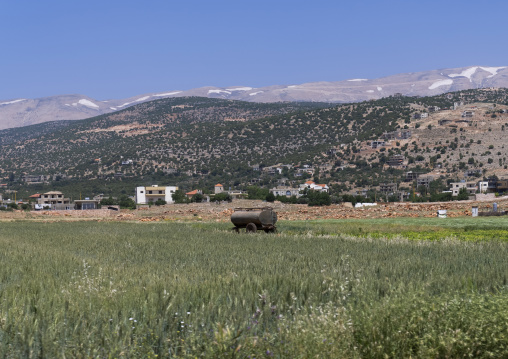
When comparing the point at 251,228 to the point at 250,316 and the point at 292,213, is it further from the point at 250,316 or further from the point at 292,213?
the point at 292,213

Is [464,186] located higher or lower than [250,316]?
lower

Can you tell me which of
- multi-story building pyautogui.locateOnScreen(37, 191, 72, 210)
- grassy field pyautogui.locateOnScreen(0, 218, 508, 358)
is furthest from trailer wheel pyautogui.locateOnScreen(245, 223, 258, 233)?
multi-story building pyautogui.locateOnScreen(37, 191, 72, 210)

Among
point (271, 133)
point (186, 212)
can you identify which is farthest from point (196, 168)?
point (186, 212)

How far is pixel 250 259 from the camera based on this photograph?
52.1ft

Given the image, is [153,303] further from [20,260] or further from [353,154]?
[353,154]

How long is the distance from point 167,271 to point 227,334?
6.05 m

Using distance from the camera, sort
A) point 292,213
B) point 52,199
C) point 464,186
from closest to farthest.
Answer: point 292,213 < point 464,186 < point 52,199

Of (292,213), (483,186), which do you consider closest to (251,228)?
(292,213)

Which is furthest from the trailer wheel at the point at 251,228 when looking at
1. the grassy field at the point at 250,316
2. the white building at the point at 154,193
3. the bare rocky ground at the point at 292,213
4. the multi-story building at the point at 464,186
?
the white building at the point at 154,193

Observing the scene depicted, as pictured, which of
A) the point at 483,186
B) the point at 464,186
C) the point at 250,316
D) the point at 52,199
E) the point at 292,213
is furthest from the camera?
the point at 52,199

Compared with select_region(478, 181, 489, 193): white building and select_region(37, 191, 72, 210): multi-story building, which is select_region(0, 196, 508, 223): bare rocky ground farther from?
select_region(37, 191, 72, 210): multi-story building

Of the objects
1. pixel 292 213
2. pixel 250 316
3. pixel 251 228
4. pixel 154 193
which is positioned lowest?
pixel 154 193

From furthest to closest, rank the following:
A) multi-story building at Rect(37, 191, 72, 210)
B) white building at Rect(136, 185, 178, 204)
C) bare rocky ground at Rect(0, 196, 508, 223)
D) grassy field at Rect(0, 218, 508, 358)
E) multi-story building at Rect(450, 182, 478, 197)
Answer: white building at Rect(136, 185, 178, 204)
multi-story building at Rect(37, 191, 72, 210)
multi-story building at Rect(450, 182, 478, 197)
bare rocky ground at Rect(0, 196, 508, 223)
grassy field at Rect(0, 218, 508, 358)

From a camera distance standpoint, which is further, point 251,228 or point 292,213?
point 292,213
